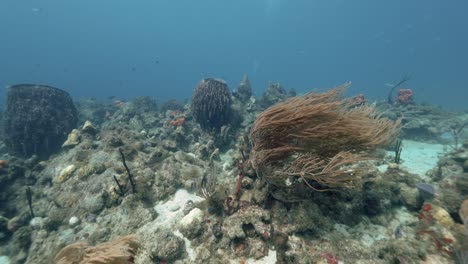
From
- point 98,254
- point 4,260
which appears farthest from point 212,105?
point 4,260

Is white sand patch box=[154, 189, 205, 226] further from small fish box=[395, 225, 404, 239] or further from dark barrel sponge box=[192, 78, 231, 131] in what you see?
small fish box=[395, 225, 404, 239]

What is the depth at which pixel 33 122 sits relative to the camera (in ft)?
33.8

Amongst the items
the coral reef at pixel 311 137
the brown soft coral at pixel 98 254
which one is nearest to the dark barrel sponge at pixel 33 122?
the brown soft coral at pixel 98 254

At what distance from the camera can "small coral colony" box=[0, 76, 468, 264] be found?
366 centimetres

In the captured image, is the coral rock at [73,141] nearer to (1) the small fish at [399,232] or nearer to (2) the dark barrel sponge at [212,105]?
(2) the dark barrel sponge at [212,105]

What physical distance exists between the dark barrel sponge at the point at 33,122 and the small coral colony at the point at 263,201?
8.77ft

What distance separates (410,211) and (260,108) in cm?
883

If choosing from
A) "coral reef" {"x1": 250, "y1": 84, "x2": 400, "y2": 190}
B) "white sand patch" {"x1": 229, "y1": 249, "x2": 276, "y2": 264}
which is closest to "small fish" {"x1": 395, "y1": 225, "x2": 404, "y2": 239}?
"coral reef" {"x1": 250, "y1": 84, "x2": 400, "y2": 190}

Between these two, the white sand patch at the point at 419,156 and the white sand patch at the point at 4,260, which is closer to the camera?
the white sand patch at the point at 4,260

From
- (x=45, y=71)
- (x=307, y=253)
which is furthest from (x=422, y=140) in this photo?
(x=45, y=71)

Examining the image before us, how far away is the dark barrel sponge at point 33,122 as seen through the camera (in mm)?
10180

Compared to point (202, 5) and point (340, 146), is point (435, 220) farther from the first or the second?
point (202, 5)

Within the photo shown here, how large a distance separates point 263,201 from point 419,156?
8028 millimetres

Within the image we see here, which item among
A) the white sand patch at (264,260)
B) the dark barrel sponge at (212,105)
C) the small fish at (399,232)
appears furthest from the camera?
the dark barrel sponge at (212,105)
